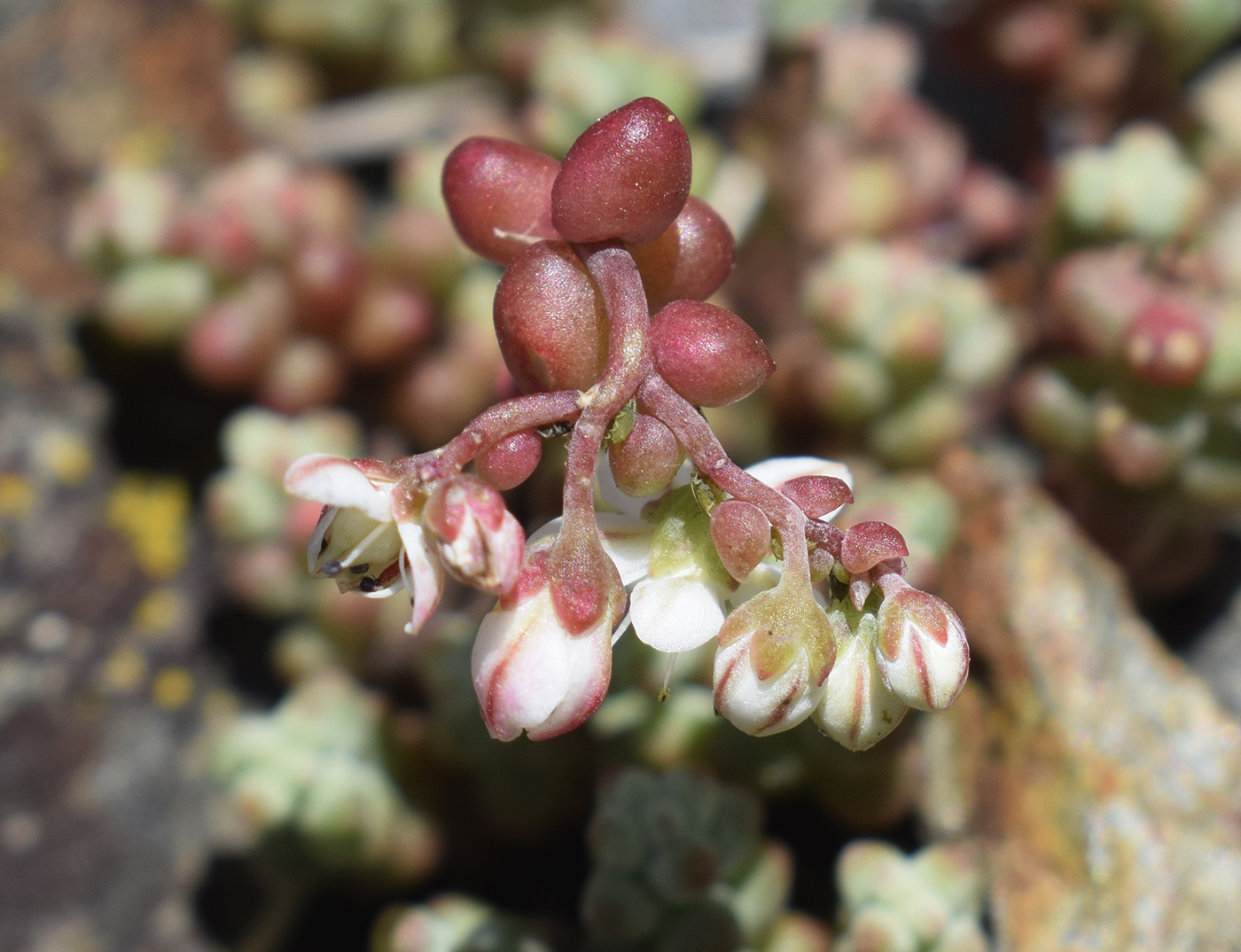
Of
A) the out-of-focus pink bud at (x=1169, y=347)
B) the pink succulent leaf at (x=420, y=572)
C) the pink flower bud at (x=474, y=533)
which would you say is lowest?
the out-of-focus pink bud at (x=1169, y=347)

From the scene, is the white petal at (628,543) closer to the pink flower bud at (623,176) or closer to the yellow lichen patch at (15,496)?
the pink flower bud at (623,176)

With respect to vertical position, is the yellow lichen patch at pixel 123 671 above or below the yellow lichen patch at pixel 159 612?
below

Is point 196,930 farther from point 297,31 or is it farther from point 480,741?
point 297,31

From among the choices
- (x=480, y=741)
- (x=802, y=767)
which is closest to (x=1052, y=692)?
(x=802, y=767)

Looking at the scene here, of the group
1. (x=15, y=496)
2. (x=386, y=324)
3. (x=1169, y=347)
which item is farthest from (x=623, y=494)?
(x=15, y=496)

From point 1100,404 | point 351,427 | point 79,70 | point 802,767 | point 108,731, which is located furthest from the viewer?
point 79,70

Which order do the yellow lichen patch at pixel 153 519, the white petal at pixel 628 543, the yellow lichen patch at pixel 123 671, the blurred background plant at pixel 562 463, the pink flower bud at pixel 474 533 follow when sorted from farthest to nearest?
the yellow lichen patch at pixel 153 519
the yellow lichen patch at pixel 123 671
the blurred background plant at pixel 562 463
the white petal at pixel 628 543
the pink flower bud at pixel 474 533

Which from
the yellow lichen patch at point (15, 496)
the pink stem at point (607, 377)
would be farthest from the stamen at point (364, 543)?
the yellow lichen patch at point (15, 496)
